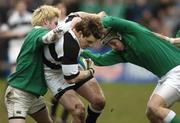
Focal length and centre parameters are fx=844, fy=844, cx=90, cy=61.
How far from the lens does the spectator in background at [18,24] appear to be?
19891 mm

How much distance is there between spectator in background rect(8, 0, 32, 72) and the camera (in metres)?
19.9

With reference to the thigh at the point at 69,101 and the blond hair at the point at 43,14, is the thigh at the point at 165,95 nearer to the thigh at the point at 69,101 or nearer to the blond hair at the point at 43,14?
the thigh at the point at 69,101

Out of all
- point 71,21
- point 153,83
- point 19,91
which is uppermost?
point 71,21

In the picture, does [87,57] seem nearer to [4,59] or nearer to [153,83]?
[153,83]

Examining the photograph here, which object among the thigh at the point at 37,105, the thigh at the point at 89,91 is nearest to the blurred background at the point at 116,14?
the thigh at the point at 89,91

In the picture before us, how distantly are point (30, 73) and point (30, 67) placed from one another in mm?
81

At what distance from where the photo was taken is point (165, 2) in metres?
24.8

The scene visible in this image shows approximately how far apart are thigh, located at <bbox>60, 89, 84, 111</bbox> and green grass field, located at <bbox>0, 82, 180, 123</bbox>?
2178 mm

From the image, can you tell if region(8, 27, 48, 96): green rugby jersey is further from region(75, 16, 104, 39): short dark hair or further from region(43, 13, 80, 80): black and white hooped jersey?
region(75, 16, 104, 39): short dark hair

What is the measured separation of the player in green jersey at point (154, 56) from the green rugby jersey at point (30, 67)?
0.92 m

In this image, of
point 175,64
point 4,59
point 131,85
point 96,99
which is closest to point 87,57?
point 96,99

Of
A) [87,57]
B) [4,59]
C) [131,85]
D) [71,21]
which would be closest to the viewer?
[71,21]

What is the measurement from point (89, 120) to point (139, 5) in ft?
42.8

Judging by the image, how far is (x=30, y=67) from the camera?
448 inches
